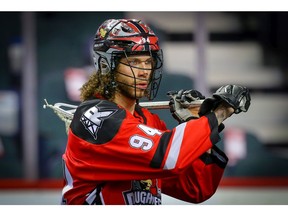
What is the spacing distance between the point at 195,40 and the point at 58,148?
1.52m

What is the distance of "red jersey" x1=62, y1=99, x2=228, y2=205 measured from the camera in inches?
117

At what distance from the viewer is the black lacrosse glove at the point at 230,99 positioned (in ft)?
9.82

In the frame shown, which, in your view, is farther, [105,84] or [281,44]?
[281,44]

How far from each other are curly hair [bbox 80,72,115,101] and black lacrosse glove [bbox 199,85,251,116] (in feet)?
1.27

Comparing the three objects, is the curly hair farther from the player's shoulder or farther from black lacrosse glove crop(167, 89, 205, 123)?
black lacrosse glove crop(167, 89, 205, 123)

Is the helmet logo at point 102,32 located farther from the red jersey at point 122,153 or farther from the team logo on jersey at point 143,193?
the team logo on jersey at point 143,193

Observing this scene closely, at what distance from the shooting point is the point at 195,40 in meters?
7.18

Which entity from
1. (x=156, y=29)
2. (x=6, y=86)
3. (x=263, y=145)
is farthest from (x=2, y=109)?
(x=263, y=145)

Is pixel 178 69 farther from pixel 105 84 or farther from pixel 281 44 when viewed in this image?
pixel 105 84

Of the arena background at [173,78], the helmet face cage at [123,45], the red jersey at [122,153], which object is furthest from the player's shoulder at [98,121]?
the arena background at [173,78]

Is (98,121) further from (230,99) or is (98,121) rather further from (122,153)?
(230,99)

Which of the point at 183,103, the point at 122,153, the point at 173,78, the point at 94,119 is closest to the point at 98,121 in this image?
the point at 94,119

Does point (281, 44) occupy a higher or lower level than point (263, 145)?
higher

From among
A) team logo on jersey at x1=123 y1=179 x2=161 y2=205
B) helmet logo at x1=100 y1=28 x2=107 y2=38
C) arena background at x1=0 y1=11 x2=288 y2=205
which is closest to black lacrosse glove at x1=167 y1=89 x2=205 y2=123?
team logo on jersey at x1=123 y1=179 x2=161 y2=205
